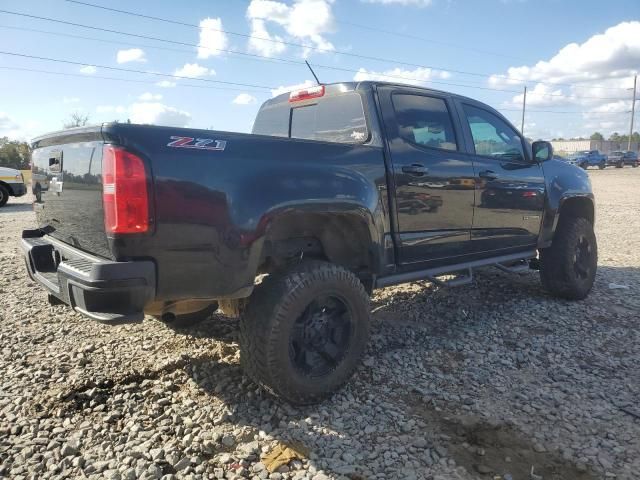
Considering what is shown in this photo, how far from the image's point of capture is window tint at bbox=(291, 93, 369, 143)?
361 cm

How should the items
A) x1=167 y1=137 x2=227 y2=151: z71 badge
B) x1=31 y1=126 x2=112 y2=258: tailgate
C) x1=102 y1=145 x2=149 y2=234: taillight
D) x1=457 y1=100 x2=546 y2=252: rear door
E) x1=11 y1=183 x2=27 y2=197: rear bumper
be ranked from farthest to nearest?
x1=11 y1=183 x2=27 y2=197: rear bumper → x1=457 y1=100 x2=546 y2=252: rear door → x1=31 y1=126 x2=112 y2=258: tailgate → x1=167 y1=137 x2=227 y2=151: z71 badge → x1=102 y1=145 x2=149 y2=234: taillight

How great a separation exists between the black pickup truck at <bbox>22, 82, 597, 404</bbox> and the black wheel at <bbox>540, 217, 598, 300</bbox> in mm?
784

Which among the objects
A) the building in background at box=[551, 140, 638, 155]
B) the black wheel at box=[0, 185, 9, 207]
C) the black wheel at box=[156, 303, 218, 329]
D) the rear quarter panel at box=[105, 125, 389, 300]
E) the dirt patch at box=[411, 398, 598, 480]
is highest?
the building in background at box=[551, 140, 638, 155]

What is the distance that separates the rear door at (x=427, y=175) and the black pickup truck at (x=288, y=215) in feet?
0.04

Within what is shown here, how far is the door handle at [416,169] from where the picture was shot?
3488 millimetres

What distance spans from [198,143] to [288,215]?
0.65 m

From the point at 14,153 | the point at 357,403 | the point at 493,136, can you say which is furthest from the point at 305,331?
the point at 14,153

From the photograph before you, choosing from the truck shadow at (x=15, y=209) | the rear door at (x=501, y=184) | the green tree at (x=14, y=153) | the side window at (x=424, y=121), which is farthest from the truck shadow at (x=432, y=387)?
the green tree at (x=14, y=153)

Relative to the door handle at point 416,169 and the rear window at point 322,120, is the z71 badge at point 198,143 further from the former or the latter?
the door handle at point 416,169

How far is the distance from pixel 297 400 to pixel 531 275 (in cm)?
452

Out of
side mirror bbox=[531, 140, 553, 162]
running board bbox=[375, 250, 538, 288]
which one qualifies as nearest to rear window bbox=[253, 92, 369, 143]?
running board bbox=[375, 250, 538, 288]

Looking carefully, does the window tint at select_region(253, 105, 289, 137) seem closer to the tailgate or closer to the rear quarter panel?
the rear quarter panel

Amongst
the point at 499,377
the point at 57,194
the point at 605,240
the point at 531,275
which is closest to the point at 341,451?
the point at 499,377

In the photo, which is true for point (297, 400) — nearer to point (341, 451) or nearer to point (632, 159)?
point (341, 451)
